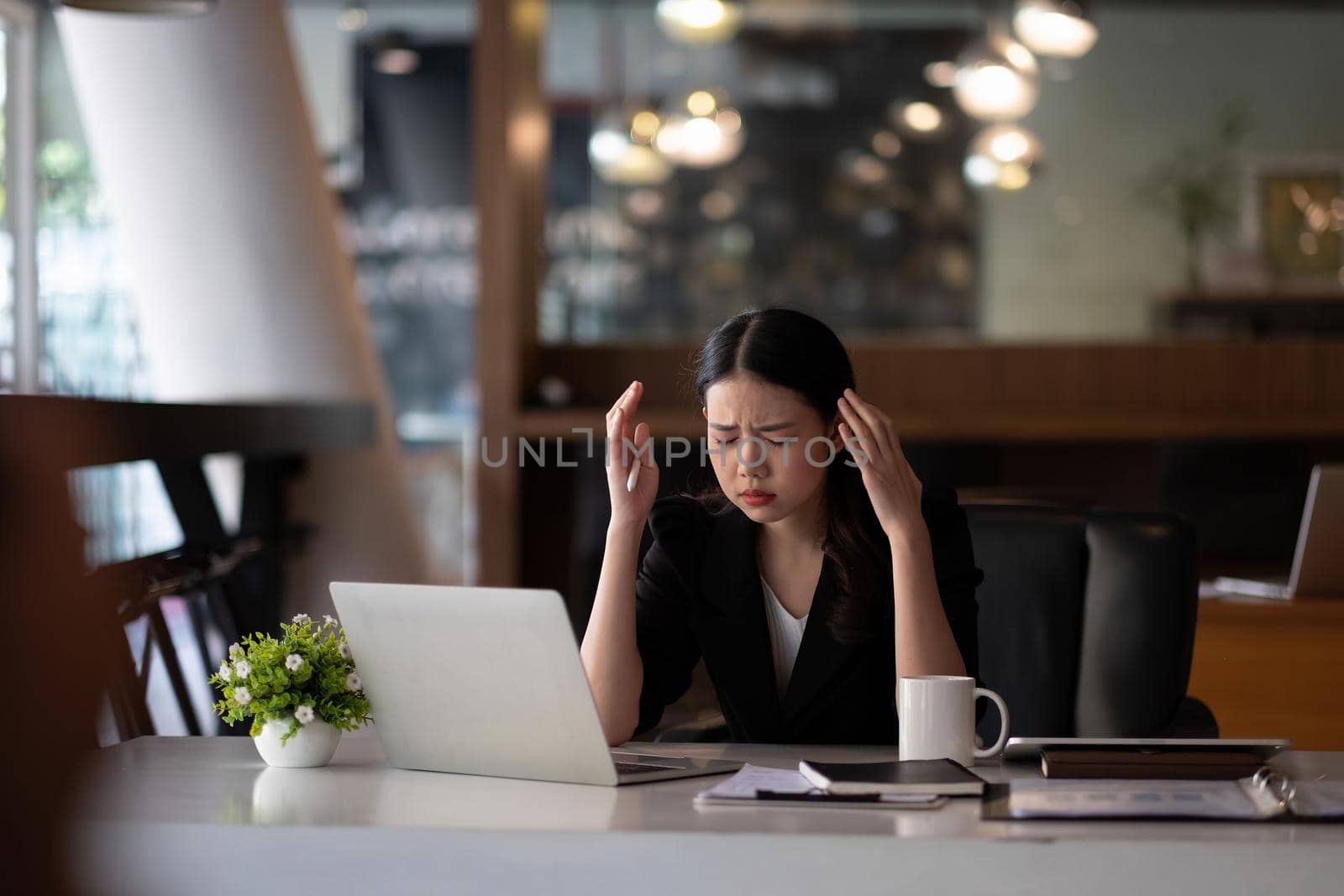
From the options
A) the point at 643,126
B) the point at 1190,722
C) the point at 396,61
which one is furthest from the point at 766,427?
the point at 396,61

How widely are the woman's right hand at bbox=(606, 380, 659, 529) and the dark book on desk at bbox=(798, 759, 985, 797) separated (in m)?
0.41

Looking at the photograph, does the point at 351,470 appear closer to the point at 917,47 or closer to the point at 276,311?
the point at 276,311

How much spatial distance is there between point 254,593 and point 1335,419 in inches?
138

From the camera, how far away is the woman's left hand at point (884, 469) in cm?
156

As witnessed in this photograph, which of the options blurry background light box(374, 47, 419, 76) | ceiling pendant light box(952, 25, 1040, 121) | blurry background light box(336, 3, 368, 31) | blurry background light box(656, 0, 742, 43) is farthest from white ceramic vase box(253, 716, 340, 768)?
blurry background light box(336, 3, 368, 31)

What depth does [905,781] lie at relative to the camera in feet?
4.01

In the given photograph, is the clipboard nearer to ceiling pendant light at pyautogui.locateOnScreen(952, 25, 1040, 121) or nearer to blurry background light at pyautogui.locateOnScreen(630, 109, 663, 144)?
ceiling pendant light at pyautogui.locateOnScreen(952, 25, 1040, 121)

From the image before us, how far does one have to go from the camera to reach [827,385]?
168cm

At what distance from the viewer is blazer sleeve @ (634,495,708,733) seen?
1783 mm

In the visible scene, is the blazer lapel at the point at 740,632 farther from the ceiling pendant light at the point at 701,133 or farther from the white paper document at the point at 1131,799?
the ceiling pendant light at the point at 701,133

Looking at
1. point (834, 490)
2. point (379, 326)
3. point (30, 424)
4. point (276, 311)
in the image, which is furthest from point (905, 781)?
point (379, 326)

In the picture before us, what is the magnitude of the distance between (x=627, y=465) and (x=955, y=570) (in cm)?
39

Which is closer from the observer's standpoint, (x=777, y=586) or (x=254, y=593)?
(x=777, y=586)

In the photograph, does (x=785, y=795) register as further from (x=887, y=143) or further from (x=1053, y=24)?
(x=887, y=143)
